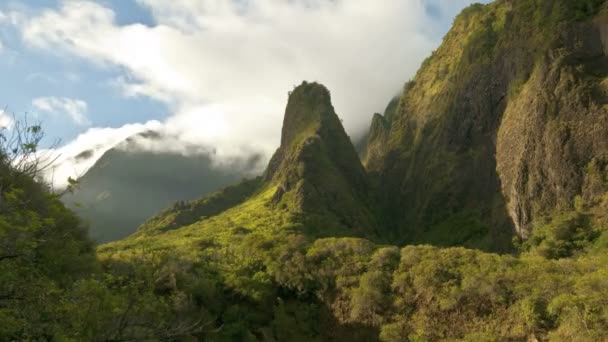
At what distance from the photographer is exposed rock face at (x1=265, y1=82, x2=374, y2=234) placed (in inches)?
4168

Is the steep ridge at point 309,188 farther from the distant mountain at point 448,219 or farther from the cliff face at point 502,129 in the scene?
the cliff face at point 502,129

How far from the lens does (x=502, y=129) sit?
92250 mm

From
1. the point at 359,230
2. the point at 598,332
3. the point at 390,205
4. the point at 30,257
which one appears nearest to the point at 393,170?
the point at 390,205

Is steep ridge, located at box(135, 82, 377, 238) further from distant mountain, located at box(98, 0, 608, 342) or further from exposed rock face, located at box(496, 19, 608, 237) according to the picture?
exposed rock face, located at box(496, 19, 608, 237)

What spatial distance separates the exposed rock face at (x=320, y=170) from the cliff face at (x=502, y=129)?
12.8 metres

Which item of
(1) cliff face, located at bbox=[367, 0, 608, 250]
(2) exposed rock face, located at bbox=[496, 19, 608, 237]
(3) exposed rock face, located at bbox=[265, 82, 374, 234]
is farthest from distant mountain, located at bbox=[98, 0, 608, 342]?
(3) exposed rock face, located at bbox=[265, 82, 374, 234]

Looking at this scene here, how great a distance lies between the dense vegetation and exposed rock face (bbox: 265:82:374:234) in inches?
21.5

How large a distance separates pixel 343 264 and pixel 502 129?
51.7 metres

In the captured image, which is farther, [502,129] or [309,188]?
[309,188]

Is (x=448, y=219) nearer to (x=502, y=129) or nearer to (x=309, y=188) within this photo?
(x=502, y=129)

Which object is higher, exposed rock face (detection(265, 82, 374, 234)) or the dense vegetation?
exposed rock face (detection(265, 82, 374, 234))

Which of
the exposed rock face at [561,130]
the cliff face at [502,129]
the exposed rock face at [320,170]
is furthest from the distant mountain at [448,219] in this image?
the exposed rock face at [320,170]

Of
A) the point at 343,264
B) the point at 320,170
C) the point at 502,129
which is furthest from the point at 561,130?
the point at 320,170

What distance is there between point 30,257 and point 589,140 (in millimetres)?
76723
